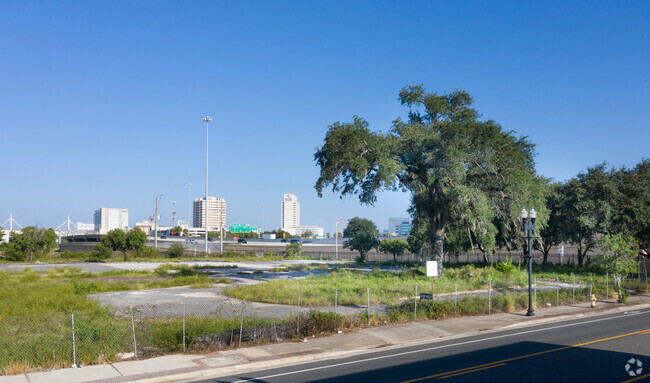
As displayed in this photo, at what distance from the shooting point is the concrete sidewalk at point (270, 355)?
12.5 m

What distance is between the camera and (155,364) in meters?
13.7

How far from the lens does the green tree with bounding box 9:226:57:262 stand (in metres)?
70.0

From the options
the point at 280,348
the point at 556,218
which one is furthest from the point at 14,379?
the point at 556,218

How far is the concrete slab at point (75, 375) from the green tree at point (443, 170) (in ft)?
82.6

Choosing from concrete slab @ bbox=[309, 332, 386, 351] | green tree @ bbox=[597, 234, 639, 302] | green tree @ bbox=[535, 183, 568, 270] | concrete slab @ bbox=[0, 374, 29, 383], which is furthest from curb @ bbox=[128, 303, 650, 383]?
green tree @ bbox=[535, 183, 568, 270]

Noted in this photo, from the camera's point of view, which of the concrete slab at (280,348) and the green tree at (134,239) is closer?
the concrete slab at (280,348)

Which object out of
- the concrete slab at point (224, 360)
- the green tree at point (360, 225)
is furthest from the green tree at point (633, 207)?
the green tree at point (360, 225)

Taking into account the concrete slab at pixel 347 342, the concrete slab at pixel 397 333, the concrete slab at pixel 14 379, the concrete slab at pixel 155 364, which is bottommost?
the concrete slab at pixel 397 333

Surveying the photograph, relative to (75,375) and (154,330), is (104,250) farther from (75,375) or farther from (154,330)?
(75,375)

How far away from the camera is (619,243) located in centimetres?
3016

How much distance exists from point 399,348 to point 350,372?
13.6 ft

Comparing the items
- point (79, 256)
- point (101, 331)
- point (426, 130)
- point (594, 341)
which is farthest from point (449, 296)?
point (79, 256)

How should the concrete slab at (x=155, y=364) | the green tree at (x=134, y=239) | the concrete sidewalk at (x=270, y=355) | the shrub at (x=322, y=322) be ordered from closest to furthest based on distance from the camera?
the concrete sidewalk at (x=270, y=355) < the concrete slab at (x=155, y=364) < the shrub at (x=322, y=322) < the green tree at (x=134, y=239)

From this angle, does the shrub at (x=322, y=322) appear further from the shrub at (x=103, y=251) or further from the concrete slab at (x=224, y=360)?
the shrub at (x=103, y=251)
